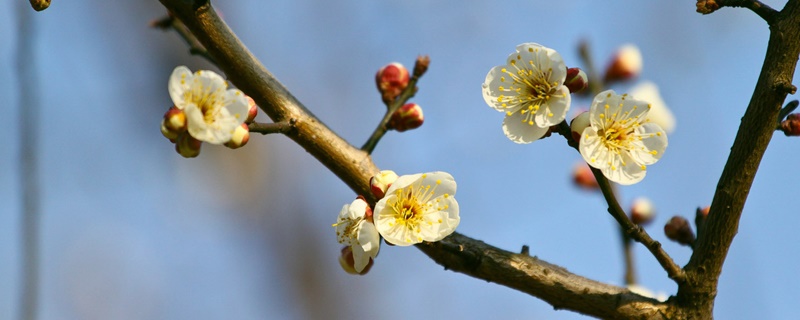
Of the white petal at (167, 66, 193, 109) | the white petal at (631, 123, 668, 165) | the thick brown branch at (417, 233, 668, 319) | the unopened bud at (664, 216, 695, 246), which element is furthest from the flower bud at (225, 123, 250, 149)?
the unopened bud at (664, 216, 695, 246)

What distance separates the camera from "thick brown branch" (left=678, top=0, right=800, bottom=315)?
4.39ft

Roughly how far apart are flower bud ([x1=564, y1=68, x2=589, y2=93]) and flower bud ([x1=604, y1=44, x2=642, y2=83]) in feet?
5.81

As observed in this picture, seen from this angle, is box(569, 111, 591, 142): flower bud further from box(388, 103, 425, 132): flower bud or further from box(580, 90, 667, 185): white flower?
box(388, 103, 425, 132): flower bud

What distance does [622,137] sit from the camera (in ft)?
5.06

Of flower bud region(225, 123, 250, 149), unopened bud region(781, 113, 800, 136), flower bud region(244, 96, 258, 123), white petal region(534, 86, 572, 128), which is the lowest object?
flower bud region(225, 123, 250, 149)

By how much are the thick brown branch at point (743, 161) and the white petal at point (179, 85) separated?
0.98m

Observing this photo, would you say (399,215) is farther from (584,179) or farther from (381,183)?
(584,179)

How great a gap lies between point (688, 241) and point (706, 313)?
32 cm

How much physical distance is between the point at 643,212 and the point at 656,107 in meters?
0.46

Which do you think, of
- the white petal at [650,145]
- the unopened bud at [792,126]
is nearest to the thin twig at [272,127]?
the white petal at [650,145]

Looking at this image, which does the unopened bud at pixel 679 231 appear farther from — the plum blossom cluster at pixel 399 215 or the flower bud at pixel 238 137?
the flower bud at pixel 238 137

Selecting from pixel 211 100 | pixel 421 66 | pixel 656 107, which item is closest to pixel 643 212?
pixel 656 107

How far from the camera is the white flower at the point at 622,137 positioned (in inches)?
57.4

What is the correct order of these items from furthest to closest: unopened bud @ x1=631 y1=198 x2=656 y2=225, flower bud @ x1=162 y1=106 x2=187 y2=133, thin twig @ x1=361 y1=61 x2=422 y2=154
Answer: unopened bud @ x1=631 y1=198 x2=656 y2=225, thin twig @ x1=361 y1=61 x2=422 y2=154, flower bud @ x1=162 y1=106 x2=187 y2=133
